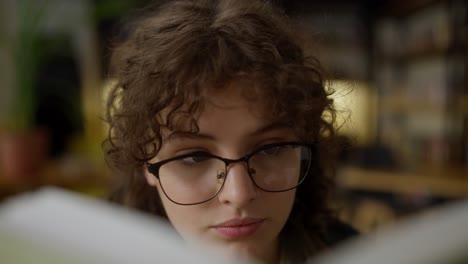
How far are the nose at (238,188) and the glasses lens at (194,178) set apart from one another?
12mm

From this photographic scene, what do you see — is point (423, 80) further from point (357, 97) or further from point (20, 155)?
point (20, 155)

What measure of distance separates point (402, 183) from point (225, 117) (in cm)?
216

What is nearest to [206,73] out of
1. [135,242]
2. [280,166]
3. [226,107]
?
[226,107]

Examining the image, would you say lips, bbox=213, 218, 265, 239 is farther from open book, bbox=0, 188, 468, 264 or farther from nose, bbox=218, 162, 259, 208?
open book, bbox=0, 188, 468, 264

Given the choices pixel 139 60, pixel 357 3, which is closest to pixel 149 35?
pixel 139 60

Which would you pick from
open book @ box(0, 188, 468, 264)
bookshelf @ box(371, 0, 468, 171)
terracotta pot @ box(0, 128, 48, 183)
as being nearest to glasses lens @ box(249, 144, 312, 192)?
open book @ box(0, 188, 468, 264)

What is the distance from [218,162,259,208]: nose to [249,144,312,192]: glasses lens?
13mm

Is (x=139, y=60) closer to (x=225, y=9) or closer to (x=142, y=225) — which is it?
(x=225, y=9)

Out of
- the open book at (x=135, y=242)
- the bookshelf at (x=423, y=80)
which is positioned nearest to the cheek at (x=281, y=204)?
the open book at (x=135, y=242)

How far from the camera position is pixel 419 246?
0.24 metres

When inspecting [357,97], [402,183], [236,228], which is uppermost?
[357,97]

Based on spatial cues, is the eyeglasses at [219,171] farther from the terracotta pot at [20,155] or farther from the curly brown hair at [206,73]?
the terracotta pot at [20,155]

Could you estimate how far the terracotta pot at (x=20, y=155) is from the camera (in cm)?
192

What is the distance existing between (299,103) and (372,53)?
3.84 metres
